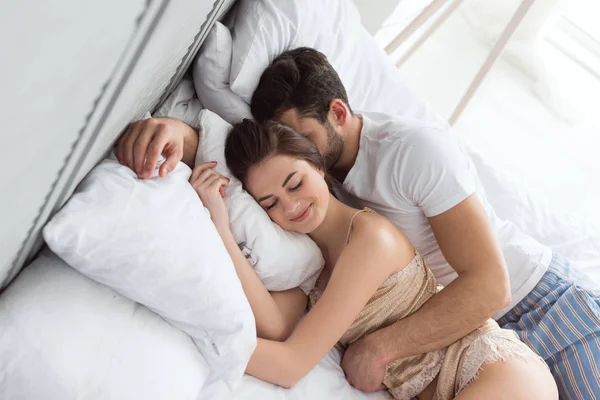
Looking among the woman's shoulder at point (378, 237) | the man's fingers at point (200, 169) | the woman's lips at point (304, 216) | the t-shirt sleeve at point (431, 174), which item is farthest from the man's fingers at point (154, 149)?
the t-shirt sleeve at point (431, 174)

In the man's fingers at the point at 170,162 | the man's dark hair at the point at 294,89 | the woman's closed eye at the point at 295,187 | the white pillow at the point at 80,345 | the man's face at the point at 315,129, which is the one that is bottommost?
the white pillow at the point at 80,345

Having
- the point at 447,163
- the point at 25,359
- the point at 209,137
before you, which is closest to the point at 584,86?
the point at 447,163

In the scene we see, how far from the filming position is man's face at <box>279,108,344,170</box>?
1.39 m

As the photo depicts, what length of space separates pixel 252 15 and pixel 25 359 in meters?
0.99

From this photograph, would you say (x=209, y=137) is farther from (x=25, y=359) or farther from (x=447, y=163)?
(x=25, y=359)

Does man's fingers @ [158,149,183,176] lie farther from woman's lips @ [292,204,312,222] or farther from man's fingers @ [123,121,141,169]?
woman's lips @ [292,204,312,222]

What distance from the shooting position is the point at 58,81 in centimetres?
41

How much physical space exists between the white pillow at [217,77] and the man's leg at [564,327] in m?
0.89

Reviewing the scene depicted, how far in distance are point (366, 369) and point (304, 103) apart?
2.12 ft

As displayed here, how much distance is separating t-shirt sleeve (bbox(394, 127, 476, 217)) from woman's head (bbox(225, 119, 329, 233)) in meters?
0.20

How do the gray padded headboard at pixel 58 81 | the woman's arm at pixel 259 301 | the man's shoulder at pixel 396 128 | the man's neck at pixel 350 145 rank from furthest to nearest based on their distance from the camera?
1. the man's neck at pixel 350 145
2. the man's shoulder at pixel 396 128
3. the woman's arm at pixel 259 301
4. the gray padded headboard at pixel 58 81

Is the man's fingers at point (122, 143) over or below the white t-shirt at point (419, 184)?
below

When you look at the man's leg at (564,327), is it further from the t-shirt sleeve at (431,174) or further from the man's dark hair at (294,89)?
the man's dark hair at (294,89)

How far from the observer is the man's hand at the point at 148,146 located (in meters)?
0.99
